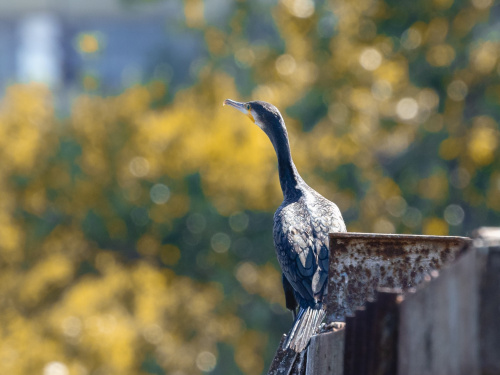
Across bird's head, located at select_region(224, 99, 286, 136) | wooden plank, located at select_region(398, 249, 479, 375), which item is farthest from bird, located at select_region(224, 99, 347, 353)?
wooden plank, located at select_region(398, 249, 479, 375)

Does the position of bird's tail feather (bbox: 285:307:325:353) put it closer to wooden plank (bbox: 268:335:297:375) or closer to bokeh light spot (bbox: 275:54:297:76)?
wooden plank (bbox: 268:335:297:375)

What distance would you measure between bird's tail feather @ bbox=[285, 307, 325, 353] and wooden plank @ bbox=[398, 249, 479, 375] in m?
1.63

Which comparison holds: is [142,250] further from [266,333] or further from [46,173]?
[266,333]

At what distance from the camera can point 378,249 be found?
3207mm

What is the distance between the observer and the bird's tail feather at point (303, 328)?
391cm

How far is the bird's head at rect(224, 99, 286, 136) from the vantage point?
6.11 metres

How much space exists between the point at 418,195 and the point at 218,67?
12.7 feet

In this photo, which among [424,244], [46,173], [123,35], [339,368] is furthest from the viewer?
[123,35]

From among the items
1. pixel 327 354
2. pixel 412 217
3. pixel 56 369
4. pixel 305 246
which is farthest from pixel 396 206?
pixel 327 354

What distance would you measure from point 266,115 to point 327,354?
3428mm

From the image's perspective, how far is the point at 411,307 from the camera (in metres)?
2.20

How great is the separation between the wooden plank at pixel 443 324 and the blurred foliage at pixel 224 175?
33.6 ft

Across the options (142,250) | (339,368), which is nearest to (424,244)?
(339,368)

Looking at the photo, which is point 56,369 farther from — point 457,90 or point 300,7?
point 457,90
